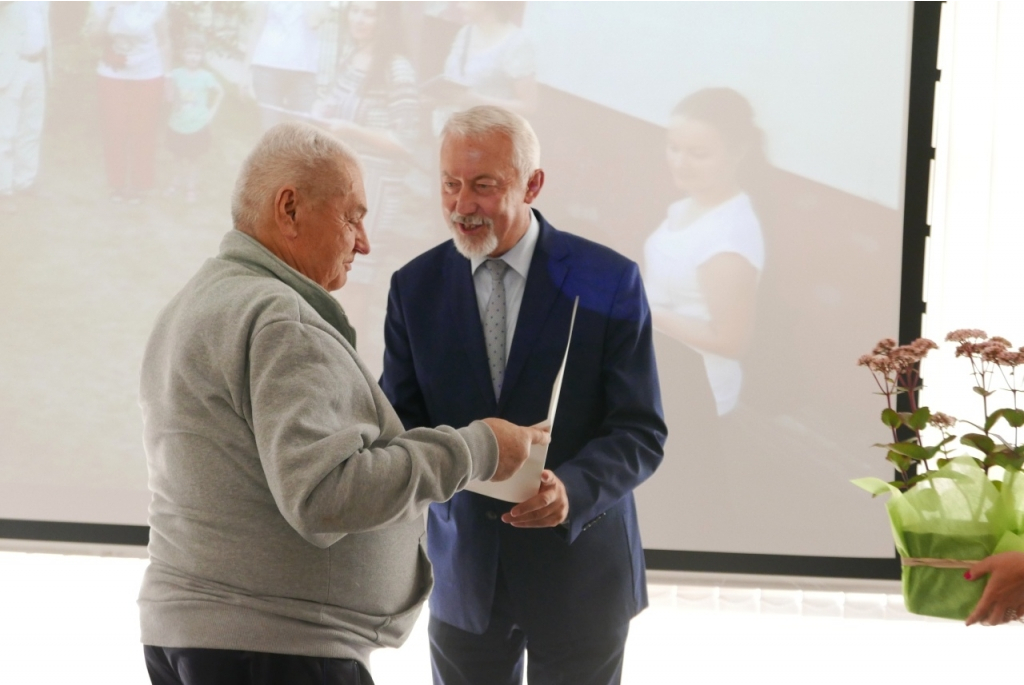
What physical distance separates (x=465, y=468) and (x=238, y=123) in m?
2.50

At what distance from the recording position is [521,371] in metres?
1.97

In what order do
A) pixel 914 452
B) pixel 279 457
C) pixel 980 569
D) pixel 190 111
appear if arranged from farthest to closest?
pixel 190 111, pixel 914 452, pixel 980 569, pixel 279 457

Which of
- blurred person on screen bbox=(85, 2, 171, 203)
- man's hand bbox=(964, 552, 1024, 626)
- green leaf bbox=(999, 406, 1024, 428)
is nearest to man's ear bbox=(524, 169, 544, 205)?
green leaf bbox=(999, 406, 1024, 428)

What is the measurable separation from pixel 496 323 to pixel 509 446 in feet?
1.99

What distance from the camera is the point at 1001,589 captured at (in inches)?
61.4

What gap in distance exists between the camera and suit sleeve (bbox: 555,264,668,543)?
188 centimetres

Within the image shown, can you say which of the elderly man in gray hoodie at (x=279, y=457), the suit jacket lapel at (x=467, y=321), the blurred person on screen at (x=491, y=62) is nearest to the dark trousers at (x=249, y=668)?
the elderly man in gray hoodie at (x=279, y=457)

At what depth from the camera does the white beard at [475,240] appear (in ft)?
6.49

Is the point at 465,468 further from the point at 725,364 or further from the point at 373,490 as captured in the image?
the point at 725,364

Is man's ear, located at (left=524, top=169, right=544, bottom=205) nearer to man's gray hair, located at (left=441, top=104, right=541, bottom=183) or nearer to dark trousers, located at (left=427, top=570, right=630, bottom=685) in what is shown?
man's gray hair, located at (left=441, top=104, right=541, bottom=183)

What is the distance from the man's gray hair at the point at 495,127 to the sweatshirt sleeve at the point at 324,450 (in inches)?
30.4

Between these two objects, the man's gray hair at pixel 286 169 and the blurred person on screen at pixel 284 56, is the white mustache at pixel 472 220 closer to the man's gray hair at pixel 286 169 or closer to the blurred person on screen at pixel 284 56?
the man's gray hair at pixel 286 169

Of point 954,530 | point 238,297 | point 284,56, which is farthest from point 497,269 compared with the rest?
point 284,56

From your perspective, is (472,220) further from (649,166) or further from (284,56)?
(284,56)
